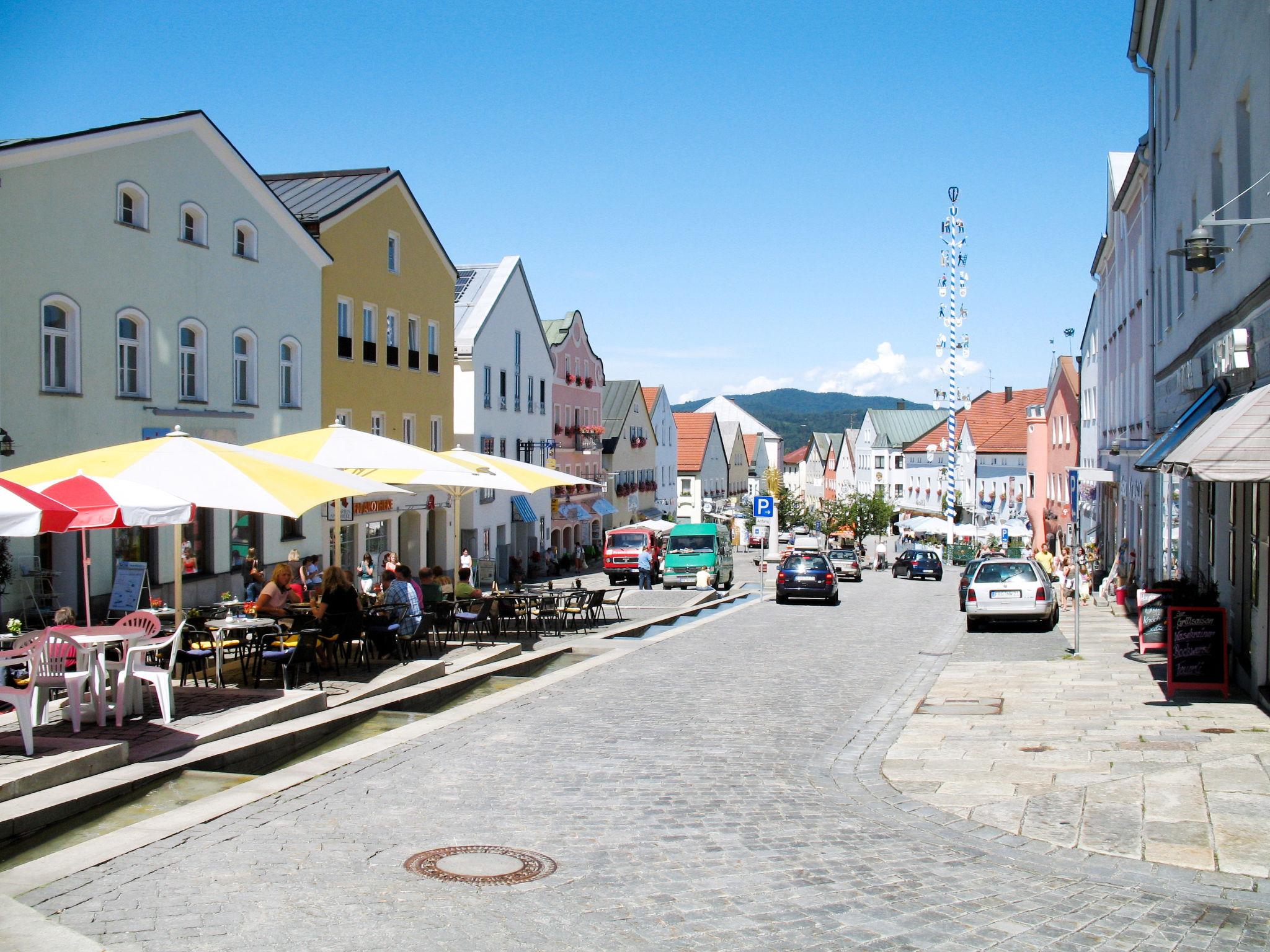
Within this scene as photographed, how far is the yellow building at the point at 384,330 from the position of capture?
32219mm

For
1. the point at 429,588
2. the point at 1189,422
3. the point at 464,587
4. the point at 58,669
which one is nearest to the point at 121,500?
the point at 58,669

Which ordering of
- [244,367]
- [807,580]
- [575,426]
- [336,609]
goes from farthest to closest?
[575,426] → [807,580] → [244,367] → [336,609]

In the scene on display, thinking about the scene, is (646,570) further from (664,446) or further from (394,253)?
(664,446)

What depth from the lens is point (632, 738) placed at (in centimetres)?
1146

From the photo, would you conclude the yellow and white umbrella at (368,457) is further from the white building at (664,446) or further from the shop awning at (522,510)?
the white building at (664,446)

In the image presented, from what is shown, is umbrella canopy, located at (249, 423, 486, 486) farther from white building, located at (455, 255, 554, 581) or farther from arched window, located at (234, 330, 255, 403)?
white building, located at (455, 255, 554, 581)

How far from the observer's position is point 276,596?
1442cm

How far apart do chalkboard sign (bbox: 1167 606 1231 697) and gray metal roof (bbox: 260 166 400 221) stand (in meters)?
24.5

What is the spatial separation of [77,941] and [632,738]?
6.36 metres

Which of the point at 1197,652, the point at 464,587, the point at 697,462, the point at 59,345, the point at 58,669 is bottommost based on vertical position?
the point at 1197,652

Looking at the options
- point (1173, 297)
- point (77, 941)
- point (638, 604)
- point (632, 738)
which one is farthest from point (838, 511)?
point (77, 941)

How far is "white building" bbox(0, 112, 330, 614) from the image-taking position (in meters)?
19.7

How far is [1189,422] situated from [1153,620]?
8.36 ft

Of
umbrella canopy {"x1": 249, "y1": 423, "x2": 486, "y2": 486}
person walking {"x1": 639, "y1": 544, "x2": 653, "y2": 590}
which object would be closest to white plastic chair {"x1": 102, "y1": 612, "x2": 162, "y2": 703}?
umbrella canopy {"x1": 249, "y1": 423, "x2": 486, "y2": 486}
